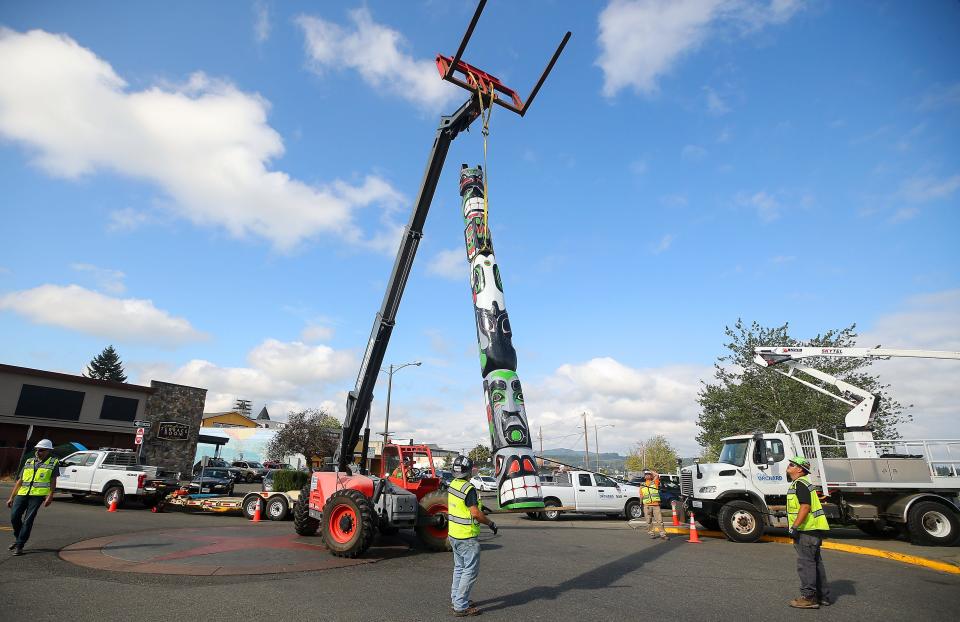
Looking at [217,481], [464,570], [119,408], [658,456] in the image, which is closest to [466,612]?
[464,570]

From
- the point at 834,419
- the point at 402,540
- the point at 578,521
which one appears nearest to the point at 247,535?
the point at 402,540

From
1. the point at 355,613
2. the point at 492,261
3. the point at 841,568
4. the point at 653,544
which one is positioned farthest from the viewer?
the point at 653,544

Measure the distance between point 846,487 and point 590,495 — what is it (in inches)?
337

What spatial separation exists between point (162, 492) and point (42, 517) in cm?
394

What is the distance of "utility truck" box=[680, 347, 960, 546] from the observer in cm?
1295

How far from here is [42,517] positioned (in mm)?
13359

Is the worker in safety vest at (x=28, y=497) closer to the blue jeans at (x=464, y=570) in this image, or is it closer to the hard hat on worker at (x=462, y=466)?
the hard hat on worker at (x=462, y=466)

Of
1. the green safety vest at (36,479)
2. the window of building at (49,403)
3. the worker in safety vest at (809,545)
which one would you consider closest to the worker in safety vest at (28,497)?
the green safety vest at (36,479)

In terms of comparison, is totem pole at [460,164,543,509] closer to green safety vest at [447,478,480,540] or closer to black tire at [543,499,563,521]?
green safety vest at [447,478,480,540]

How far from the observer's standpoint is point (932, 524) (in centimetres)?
1295

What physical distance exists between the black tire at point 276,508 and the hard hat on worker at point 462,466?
1063 cm

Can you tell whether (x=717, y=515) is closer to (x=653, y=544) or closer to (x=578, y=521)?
(x=653, y=544)

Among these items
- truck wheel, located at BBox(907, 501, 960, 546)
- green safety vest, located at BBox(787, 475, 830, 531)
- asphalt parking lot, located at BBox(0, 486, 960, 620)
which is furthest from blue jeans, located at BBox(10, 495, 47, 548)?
truck wheel, located at BBox(907, 501, 960, 546)

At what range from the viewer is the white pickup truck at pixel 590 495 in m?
19.4
